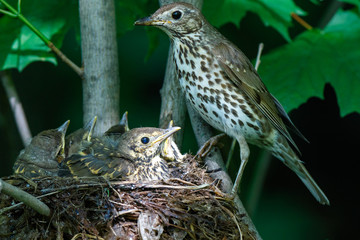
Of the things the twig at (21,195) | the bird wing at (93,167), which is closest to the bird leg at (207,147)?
the bird wing at (93,167)

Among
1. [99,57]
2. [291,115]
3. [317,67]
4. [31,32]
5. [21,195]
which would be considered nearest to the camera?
[21,195]

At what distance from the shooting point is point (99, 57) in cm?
390

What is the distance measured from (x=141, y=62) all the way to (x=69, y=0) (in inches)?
62.4

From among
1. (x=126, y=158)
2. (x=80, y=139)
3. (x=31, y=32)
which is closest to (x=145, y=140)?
(x=126, y=158)

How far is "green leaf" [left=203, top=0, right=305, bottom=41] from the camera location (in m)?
4.16

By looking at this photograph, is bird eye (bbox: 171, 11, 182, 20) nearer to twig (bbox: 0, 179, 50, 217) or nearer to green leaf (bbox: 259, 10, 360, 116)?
green leaf (bbox: 259, 10, 360, 116)

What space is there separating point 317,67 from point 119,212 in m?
1.94

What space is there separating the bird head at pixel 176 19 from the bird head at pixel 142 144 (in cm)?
76

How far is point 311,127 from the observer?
19.1ft

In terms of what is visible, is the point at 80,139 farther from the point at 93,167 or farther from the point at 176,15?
the point at 176,15

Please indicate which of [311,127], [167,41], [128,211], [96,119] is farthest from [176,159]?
[311,127]

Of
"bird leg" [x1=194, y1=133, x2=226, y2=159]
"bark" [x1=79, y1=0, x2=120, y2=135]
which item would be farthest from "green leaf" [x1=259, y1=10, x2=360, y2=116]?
"bark" [x1=79, y1=0, x2=120, y2=135]

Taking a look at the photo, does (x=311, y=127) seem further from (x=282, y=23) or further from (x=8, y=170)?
(x=8, y=170)

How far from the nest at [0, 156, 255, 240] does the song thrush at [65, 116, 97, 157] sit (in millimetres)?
724
